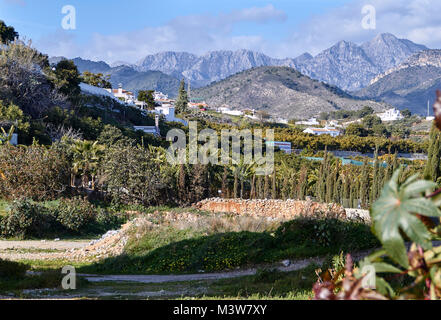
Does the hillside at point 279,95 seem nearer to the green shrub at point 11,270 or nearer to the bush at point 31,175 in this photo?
the bush at point 31,175

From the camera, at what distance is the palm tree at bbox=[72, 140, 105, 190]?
Result: 21.4 meters

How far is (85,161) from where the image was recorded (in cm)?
2142

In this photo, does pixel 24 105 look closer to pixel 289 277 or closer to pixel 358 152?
pixel 289 277

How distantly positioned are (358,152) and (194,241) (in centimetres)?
4860

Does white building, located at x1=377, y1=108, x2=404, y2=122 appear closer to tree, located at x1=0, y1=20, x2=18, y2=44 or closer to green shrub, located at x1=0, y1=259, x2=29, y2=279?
tree, located at x1=0, y1=20, x2=18, y2=44

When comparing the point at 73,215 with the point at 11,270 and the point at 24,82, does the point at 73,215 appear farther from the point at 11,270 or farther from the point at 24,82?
the point at 24,82

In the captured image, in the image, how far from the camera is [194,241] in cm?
1134

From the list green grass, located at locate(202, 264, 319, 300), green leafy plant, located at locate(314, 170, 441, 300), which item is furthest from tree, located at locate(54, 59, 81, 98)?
green leafy plant, located at locate(314, 170, 441, 300)

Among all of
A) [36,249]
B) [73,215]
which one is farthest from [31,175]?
[36,249]

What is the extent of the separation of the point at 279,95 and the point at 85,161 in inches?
5630

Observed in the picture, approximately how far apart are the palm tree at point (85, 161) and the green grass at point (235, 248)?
1069 centimetres

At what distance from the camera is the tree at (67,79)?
3795 centimetres
